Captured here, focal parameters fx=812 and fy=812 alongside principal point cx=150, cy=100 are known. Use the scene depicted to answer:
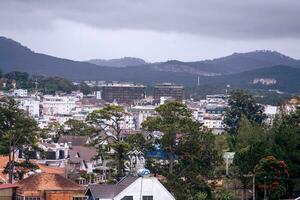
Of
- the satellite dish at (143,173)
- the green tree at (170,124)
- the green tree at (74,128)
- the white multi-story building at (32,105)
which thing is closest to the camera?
the satellite dish at (143,173)

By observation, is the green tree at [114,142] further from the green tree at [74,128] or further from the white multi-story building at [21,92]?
the white multi-story building at [21,92]

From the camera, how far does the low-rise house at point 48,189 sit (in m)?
33.2

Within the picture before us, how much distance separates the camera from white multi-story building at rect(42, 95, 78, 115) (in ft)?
545

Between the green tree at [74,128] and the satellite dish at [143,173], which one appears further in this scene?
the green tree at [74,128]

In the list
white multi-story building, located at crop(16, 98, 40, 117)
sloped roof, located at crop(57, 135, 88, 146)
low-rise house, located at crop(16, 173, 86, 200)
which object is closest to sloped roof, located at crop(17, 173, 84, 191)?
low-rise house, located at crop(16, 173, 86, 200)

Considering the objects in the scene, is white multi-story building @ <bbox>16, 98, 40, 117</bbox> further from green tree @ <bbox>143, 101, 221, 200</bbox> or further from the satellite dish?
the satellite dish

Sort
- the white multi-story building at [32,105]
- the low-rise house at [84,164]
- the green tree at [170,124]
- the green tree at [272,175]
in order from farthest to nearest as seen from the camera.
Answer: the white multi-story building at [32,105] → the low-rise house at [84,164] → the green tree at [170,124] → the green tree at [272,175]

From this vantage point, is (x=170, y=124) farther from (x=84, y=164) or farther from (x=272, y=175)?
(x=84, y=164)

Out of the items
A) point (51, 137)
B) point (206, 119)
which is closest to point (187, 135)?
point (51, 137)

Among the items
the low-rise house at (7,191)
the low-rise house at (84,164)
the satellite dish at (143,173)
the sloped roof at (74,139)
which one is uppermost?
the satellite dish at (143,173)

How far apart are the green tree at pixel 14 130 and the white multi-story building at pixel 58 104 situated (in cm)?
12281

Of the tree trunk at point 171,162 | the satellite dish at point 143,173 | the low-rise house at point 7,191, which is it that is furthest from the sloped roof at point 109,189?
the low-rise house at point 7,191

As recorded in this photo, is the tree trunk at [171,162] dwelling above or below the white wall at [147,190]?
above

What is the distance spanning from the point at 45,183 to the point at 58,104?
137 metres
